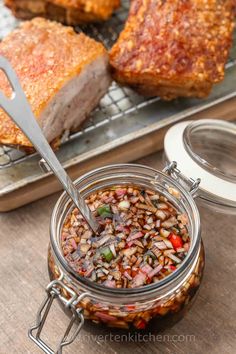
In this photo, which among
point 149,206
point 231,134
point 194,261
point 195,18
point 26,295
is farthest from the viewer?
point 195,18

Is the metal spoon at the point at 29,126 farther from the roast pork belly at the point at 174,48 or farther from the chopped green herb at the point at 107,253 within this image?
the roast pork belly at the point at 174,48

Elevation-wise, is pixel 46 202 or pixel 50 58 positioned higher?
pixel 50 58

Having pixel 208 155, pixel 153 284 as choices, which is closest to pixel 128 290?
pixel 153 284

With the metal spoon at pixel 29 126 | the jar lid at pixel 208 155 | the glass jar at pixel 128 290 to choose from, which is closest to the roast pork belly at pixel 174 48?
the jar lid at pixel 208 155

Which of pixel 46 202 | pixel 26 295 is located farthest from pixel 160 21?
pixel 26 295

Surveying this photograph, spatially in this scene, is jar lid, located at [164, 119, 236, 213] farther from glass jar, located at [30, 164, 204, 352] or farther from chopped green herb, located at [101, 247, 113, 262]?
chopped green herb, located at [101, 247, 113, 262]

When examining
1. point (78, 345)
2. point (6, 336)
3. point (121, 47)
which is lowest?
point (78, 345)

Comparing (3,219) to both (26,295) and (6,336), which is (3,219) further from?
(6,336)
